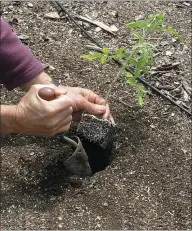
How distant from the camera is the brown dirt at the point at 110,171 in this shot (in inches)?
74.7

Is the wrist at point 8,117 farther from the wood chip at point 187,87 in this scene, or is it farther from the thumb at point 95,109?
the wood chip at point 187,87

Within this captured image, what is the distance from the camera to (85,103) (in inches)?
80.0

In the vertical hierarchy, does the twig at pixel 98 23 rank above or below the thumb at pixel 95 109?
below

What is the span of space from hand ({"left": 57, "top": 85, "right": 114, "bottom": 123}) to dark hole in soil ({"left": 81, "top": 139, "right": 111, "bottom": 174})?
0.14m

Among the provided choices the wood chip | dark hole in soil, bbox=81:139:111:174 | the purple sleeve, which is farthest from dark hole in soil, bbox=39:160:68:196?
the wood chip

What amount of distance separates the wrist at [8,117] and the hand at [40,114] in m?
0.01

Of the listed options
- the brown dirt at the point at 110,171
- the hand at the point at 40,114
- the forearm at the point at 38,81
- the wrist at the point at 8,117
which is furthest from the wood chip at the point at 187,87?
the wrist at the point at 8,117

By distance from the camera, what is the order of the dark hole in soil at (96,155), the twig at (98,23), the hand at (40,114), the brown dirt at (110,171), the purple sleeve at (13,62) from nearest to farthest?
the hand at (40,114) < the brown dirt at (110,171) < the purple sleeve at (13,62) < the dark hole in soil at (96,155) < the twig at (98,23)

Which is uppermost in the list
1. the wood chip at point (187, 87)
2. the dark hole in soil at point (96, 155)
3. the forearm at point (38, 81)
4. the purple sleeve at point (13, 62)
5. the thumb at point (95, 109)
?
the purple sleeve at point (13, 62)

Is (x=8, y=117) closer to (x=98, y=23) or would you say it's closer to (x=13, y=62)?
(x=13, y=62)

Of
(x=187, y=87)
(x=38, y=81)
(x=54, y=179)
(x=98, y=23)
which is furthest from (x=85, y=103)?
(x=98, y=23)

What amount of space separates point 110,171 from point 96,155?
0.56 ft

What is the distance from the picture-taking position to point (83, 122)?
6.84ft

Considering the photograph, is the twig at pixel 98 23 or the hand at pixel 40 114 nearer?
the hand at pixel 40 114
